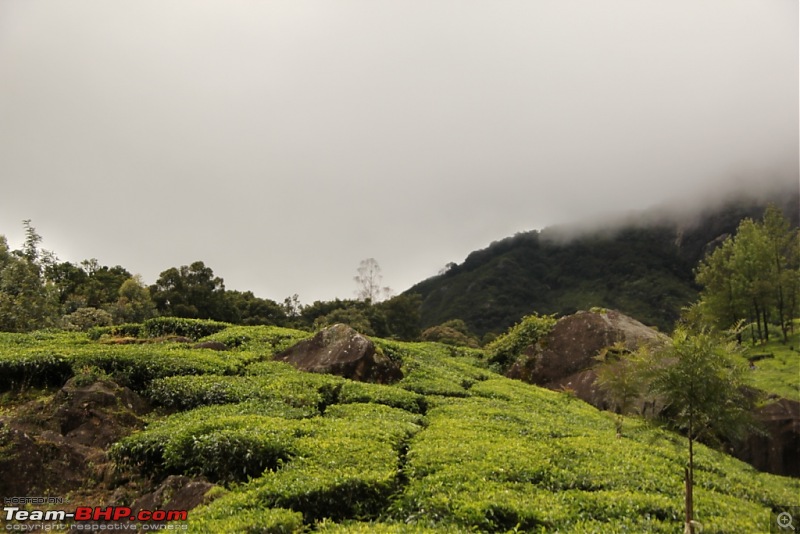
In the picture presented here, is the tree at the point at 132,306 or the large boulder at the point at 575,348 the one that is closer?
the large boulder at the point at 575,348

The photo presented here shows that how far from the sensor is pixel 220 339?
2869 centimetres

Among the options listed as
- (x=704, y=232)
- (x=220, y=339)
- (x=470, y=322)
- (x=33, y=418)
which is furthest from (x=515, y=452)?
(x=704, y=232)

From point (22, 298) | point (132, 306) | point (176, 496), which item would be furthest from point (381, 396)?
point (132, 306)

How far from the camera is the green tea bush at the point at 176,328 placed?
30.9 metres

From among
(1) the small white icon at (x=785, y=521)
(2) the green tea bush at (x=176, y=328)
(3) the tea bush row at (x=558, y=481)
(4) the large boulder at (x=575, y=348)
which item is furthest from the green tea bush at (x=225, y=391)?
(4) the large boulder at (x=575, y=348)

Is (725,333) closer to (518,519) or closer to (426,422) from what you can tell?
(518,519)

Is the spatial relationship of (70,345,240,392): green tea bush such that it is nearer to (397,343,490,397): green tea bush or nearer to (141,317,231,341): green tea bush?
(141,317,231,341): green tea bush

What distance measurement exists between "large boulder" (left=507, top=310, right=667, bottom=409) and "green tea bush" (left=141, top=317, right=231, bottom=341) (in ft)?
66.9

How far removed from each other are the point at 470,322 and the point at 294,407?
353ft

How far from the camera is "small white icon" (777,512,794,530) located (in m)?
11.9

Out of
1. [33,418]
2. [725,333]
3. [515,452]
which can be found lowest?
[515,452]

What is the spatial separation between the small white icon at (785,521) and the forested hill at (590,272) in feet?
337

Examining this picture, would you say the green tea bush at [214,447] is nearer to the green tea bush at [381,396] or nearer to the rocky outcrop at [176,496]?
the rocky outcrop at [176,496]

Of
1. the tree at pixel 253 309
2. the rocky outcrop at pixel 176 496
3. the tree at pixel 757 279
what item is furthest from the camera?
the tree at pixel 253 309
